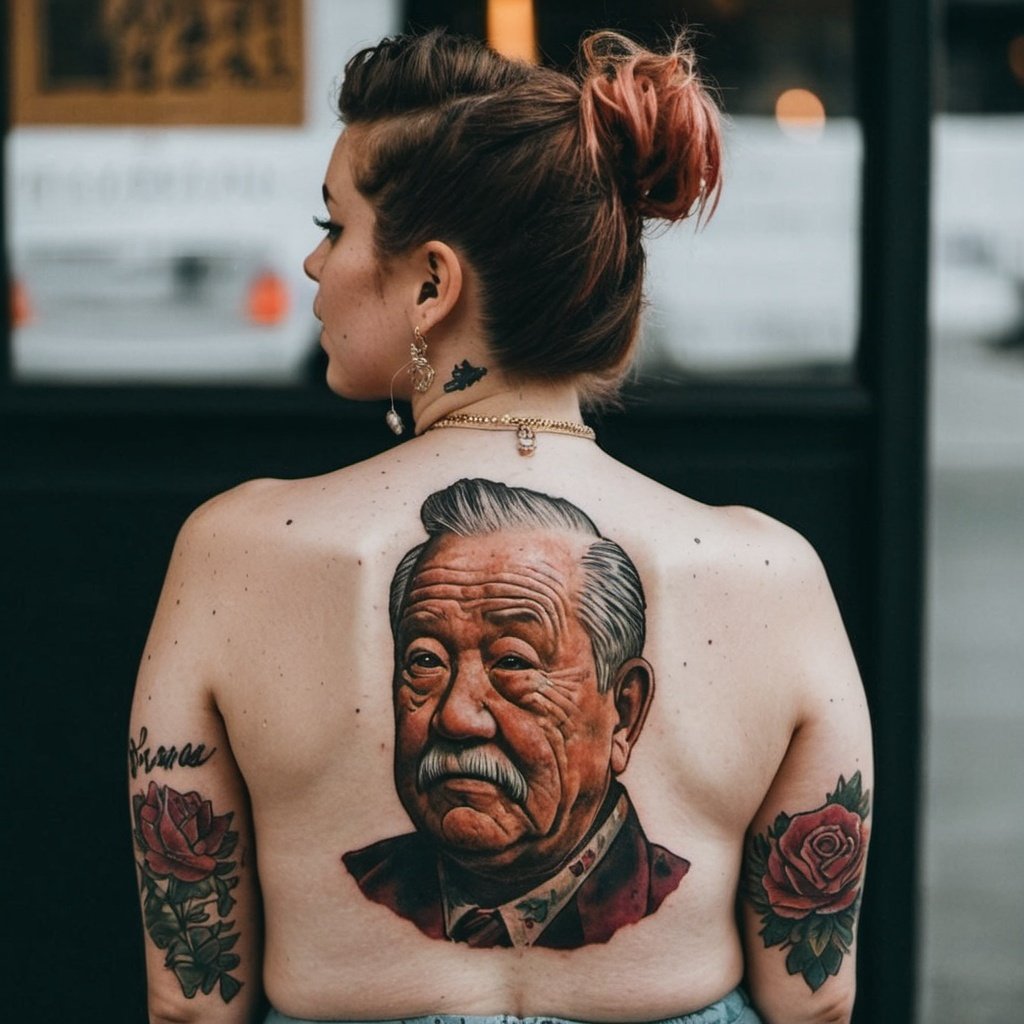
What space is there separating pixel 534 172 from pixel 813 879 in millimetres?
905

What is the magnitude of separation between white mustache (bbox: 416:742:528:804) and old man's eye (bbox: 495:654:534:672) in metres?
0.09

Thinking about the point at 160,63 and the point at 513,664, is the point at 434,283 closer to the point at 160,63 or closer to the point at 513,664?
the point at 513,664

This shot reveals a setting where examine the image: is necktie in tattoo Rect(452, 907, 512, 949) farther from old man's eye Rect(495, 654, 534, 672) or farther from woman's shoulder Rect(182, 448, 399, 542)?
woman's shoulder Rect(182, 448, 399, 542)

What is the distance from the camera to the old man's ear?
1732 mm

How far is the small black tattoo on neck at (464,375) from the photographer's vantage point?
5.93ft

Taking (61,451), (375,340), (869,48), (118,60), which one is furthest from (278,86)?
(375,340)

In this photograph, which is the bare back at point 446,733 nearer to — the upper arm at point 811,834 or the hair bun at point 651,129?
the upper arm at point 811,834

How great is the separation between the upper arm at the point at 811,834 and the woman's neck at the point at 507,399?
329 mm

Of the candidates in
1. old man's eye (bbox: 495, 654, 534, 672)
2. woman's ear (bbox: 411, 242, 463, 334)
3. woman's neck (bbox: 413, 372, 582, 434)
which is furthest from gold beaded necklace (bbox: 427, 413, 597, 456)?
old man's eye (bbox: 495, 654, 534, 672)

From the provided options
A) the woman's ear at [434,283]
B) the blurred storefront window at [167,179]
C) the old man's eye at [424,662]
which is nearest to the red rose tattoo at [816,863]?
the old man's eye at [424,662]

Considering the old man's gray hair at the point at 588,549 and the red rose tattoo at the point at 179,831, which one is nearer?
the old man's gray hair at the point at 588,549

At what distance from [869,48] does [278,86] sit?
1.25 metres

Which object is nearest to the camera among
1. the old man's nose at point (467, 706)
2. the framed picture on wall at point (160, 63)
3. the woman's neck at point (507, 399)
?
the old man's nose at point (467, 706)

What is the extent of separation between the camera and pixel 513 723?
5.58ft
